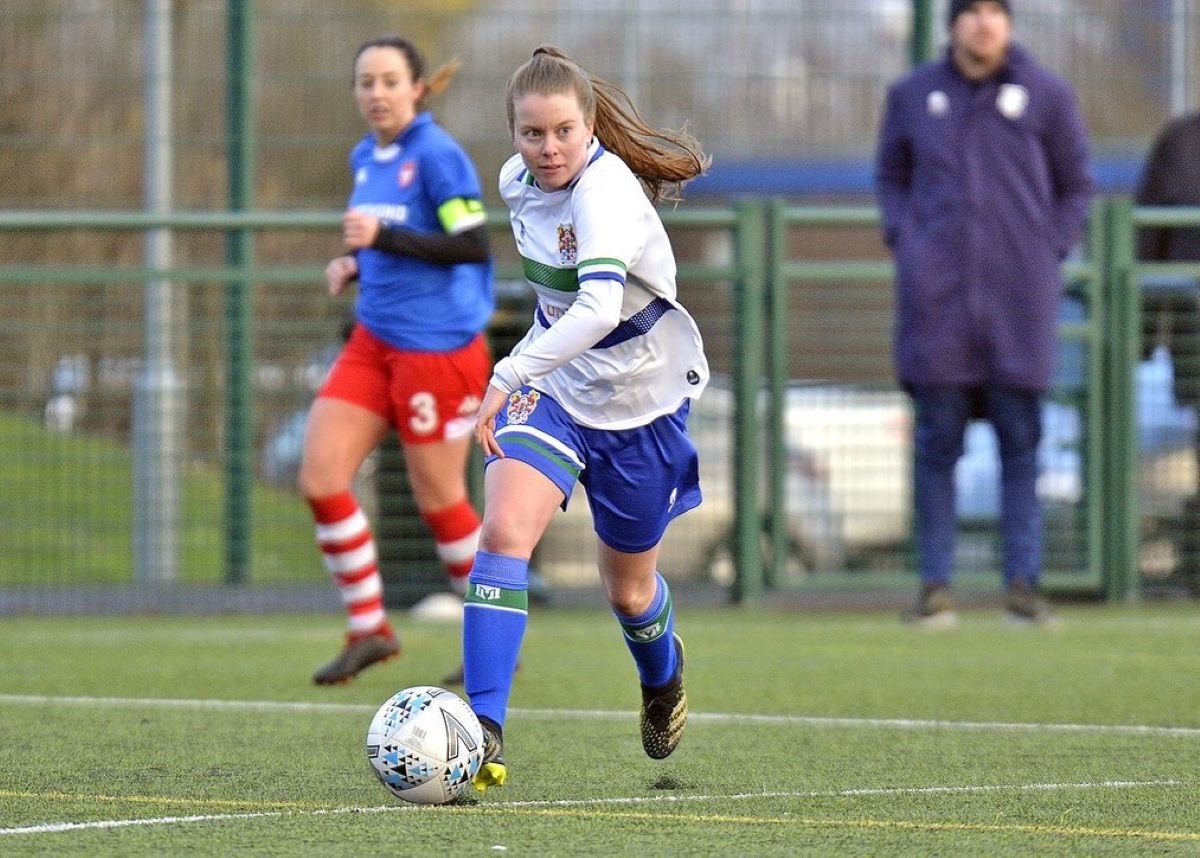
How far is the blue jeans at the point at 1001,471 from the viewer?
988 centimetres

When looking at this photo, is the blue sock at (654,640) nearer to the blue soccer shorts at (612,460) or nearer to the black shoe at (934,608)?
the blue soccer shorts at (612,460)

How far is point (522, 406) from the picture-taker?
5430 millimetres

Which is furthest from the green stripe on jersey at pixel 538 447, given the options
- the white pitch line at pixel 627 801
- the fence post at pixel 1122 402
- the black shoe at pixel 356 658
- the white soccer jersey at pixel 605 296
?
the fence post at pixel 1122 402

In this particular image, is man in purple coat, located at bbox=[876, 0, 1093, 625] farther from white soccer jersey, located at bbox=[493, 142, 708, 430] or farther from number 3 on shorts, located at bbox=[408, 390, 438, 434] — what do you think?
white soccer jersey, located at bbox=[493, 142, 708, 430]

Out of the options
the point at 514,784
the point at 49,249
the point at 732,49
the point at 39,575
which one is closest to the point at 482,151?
the point at 732,49

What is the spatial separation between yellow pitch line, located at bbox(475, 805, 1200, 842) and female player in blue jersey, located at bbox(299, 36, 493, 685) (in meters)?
3.02

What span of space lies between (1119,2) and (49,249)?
5905 mm

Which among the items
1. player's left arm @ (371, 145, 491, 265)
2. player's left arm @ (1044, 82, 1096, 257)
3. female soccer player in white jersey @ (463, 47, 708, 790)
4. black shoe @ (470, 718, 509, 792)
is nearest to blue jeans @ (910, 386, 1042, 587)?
player's left arm @ (1044, 82, 1096, 257)

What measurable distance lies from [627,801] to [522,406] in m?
0.98

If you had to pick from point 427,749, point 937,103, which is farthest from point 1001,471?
point 427,749

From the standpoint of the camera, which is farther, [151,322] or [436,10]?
[436,10]

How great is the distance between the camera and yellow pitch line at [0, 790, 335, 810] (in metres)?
4.88

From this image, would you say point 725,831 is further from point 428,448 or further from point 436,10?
point 436,10

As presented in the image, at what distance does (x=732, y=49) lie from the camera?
12969 mm
